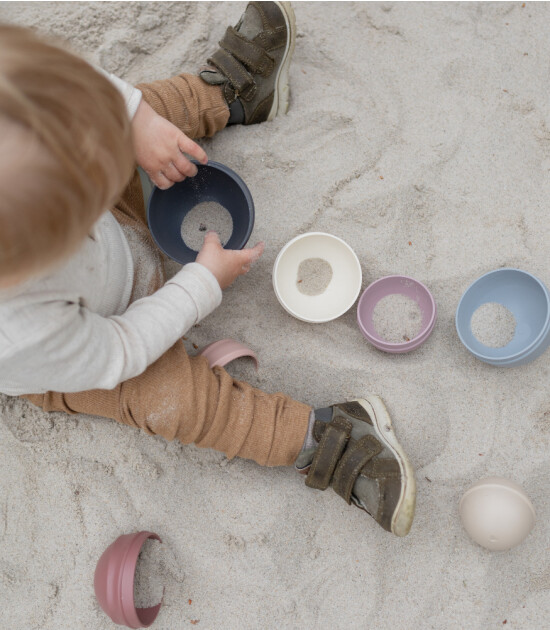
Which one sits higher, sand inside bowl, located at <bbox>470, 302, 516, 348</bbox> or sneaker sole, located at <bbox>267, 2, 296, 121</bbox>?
sneaker sole, located at <bbox>267, 2, 296, 121</bbox>

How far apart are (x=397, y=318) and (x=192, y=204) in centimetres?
50

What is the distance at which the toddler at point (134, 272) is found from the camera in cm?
62

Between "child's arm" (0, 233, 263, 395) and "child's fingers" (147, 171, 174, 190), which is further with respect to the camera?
"child's fingers" (147, 171, 174, 190)

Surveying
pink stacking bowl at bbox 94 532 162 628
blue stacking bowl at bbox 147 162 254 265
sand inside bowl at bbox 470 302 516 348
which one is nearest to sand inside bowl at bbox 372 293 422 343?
sand inside bowl at bbox 470 302 516 348

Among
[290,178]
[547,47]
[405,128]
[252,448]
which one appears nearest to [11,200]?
[252,448]

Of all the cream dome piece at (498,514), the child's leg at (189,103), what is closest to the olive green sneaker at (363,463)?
the cream dome piece at (498,514)

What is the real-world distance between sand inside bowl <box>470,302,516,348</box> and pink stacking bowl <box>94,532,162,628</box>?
770mm

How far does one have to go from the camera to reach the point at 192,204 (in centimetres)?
125

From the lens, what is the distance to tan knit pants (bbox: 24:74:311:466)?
1033mm

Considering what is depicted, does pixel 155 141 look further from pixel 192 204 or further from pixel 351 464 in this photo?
pixel 351 464

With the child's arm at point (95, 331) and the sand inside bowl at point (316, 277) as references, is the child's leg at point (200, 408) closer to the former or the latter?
the child's arm at point (95, 331)

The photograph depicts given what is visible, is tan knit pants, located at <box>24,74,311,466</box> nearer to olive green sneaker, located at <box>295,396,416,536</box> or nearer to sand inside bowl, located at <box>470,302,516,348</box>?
olive green sneaker, located at <box>295,396,416,536</box>

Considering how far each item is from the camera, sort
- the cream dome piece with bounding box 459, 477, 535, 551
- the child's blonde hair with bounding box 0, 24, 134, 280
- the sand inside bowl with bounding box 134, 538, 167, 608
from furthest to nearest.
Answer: the sand inside bowl with bounding box 134, 538, 167, 608, the cream dome piece with bounding box 459, 477, 535, 551, the child's blonde hair with bounding box 0, 24, 134, 280

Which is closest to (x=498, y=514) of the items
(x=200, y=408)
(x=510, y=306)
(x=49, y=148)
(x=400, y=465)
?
(x=400, y=465)
